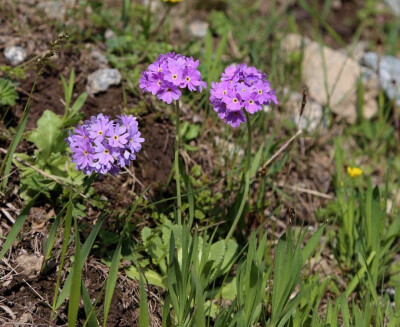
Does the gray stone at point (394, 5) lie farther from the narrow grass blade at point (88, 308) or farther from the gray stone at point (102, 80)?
the narrow grass blade at point (88, 308)

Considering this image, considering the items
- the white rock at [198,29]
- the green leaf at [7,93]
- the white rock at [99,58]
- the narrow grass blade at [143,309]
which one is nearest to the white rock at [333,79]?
the white rock at [198,29]

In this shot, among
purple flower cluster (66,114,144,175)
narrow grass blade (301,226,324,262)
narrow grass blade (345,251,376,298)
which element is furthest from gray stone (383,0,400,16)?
purple flower cluster (66,114,144,175)

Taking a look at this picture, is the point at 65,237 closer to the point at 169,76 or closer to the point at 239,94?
the point at 169,76

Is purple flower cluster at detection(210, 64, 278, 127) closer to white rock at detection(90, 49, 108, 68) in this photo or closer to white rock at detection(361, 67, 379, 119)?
white rock at detection(90, 49, 108, 68)

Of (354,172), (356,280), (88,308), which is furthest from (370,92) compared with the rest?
(88,308)

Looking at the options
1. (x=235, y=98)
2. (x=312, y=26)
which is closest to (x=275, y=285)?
(x=235, y=98)

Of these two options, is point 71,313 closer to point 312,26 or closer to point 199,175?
point 199,175

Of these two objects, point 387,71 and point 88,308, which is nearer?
point 88,308
